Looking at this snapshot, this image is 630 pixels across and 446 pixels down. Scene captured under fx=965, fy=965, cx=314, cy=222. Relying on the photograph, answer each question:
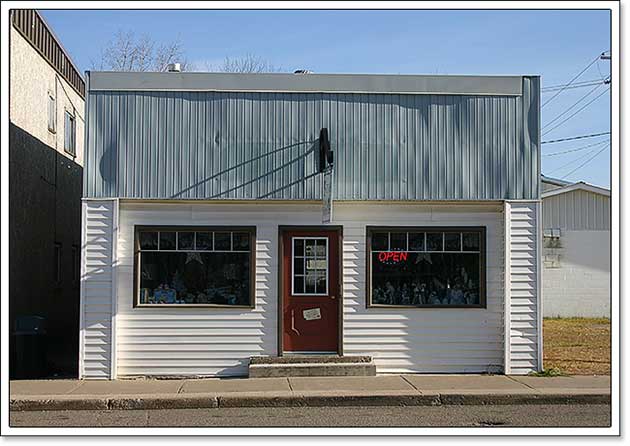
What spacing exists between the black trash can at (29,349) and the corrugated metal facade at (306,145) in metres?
2.53

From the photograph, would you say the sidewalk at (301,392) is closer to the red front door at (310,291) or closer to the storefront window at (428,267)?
the red front door at (310,291)

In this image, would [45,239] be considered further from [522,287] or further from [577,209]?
[577,209]

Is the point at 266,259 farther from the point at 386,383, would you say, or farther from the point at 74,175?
the point at 74,175

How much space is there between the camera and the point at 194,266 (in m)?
14.9

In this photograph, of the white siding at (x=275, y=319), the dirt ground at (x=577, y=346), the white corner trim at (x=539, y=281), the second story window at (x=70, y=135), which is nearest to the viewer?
the white siding at (x=275, y=319)

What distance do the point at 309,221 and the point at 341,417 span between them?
385 cm

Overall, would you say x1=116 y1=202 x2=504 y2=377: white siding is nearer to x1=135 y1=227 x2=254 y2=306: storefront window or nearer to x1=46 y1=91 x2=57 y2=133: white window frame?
x1=135 y1=227 x2=254 y2=306: storefront window

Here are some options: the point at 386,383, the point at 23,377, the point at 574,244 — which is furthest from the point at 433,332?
the point at 574,244

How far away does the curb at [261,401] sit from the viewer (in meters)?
12.7

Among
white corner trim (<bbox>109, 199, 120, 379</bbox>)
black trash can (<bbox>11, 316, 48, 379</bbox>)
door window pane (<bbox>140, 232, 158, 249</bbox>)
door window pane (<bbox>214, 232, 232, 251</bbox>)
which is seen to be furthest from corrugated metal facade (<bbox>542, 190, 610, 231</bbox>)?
black trash can (<bbox>11, 316, 48, 379</bbox>)

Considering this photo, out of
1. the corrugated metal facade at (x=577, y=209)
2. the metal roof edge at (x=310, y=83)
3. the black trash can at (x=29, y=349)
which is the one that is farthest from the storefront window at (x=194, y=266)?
the corrugated metal facade at (x=577, y=209)

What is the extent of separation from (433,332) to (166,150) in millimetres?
4961

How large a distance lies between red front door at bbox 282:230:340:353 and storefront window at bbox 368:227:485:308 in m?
0.65

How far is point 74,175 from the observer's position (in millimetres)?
22984
